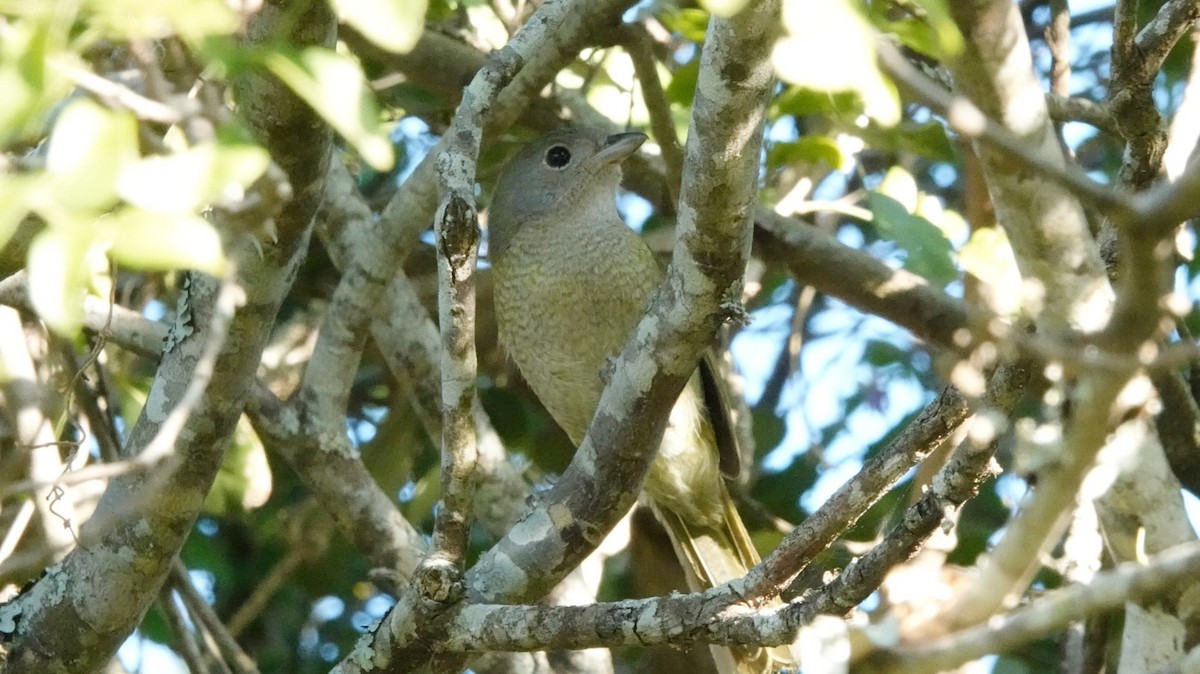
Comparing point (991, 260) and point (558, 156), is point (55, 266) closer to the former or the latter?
point (991, 260)

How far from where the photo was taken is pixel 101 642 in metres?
4.00

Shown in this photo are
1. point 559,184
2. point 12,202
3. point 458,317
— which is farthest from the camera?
point 559,184

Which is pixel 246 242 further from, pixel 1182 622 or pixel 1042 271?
pixel 1182 622

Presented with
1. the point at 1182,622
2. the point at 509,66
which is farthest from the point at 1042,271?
the point at 509,66

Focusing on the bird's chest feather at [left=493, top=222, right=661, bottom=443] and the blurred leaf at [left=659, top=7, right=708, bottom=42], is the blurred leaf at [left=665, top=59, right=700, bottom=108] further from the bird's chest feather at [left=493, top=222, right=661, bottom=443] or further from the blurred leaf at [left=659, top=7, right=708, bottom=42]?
the bird's chest feather at [left=493, top=222, right=661, bottom=443]

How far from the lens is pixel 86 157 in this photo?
1.56 meters

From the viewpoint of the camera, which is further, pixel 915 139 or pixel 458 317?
pixel 915 139

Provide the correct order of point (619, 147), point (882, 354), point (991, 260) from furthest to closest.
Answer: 1. point (882, 354)
2. point (619, 147)
3. point (991, 260)

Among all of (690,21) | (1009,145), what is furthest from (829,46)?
(690,21)

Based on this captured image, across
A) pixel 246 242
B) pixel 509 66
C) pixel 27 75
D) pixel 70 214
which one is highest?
pixel 509 66

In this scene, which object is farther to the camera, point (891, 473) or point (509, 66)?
point (509, 66)

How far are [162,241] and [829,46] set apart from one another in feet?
2.54

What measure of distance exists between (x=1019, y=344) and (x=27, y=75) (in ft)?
3.93

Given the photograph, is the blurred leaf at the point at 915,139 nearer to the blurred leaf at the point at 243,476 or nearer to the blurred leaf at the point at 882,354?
the blurred leaf at the point at 882,354
